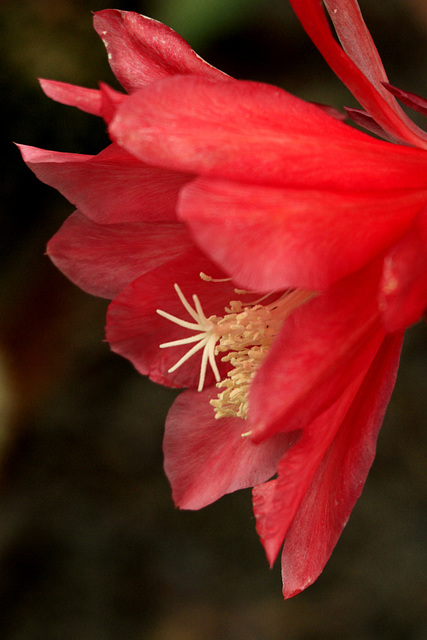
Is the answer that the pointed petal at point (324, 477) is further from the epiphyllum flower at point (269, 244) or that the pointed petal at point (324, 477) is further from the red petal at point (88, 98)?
the red petal at point (88, 98)

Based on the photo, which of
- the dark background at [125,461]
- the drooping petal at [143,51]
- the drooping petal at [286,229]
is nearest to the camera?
the drooping petal at [286,229]

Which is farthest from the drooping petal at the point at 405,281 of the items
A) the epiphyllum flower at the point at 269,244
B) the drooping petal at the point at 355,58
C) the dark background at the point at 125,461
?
the dark background at the point at 125,461

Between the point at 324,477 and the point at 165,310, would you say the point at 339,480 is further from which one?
the point at 165,310

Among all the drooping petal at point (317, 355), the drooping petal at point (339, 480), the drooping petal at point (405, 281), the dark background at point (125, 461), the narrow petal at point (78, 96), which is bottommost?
the dark background at point (125, 461)

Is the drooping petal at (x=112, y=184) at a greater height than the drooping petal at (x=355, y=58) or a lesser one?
lesser

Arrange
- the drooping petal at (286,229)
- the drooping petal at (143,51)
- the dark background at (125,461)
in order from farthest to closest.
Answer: the dark background at (125,461) < the drooping petal at (143,51) < the drooping petal at (286,229)

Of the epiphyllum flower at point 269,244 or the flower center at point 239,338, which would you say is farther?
the flower center at point 239,338

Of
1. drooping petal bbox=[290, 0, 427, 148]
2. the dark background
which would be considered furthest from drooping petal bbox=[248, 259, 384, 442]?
the dark background

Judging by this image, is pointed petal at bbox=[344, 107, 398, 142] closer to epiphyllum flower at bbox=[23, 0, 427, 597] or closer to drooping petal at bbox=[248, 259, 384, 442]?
epiphyllum flower at bbox=[23, 0, 427, 597]
